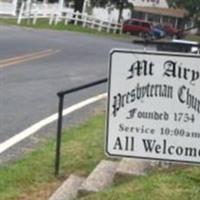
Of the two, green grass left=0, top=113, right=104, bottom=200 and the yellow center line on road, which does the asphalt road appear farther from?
green grass left=0, top=113, right=104, bottom=200

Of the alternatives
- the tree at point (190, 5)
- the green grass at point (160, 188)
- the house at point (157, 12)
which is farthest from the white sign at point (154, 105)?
the house at point (157, 12)

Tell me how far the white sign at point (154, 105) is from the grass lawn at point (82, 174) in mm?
252

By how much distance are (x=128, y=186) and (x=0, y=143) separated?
3585 mm

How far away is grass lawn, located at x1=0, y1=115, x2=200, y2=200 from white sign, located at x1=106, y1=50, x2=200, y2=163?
0.83 feet

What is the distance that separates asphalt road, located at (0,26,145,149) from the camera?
12.5m

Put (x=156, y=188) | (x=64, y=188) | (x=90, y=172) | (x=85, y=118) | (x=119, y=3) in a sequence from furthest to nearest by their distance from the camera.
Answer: (x=119, y=3) → (x=85, y=118) → (x=90, y=172) → (x=64, y=188) → (x=156, y=188)

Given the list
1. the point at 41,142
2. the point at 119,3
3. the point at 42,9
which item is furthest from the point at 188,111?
the point at 119,3

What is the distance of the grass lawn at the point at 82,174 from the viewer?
6.40m

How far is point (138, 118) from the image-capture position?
659 centimetres

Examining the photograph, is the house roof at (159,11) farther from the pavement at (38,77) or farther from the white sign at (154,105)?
the white sign at (154,105)

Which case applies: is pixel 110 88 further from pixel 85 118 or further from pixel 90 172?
pixel 85 118

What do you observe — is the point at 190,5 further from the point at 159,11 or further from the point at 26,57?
the point at 159,11

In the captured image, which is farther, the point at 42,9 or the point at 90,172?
the point at 42,9

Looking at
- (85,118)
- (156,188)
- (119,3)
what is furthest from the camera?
(119,3)
